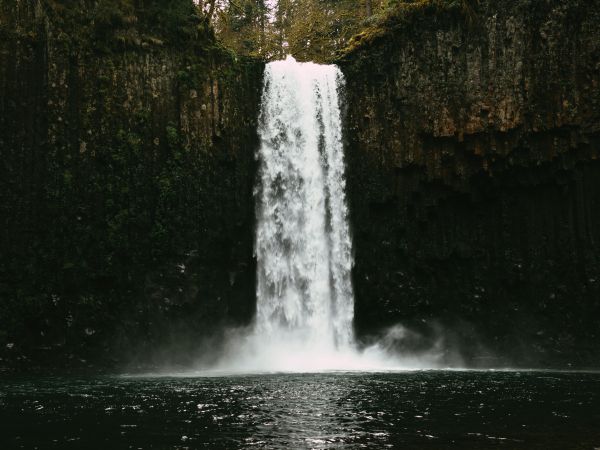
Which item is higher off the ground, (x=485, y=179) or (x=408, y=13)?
(x=408, y=13)

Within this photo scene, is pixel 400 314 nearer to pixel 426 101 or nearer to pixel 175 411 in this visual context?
pixel 426 101

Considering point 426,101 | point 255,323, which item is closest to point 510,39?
point 426,101

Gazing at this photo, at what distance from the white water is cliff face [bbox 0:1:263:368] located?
698 millimetres

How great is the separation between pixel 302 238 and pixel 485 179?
673 centimetres

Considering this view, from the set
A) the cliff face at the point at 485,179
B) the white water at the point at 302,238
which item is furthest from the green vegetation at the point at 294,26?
the cliff face at the point at 485,179

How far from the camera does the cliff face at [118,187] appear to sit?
17.8 m

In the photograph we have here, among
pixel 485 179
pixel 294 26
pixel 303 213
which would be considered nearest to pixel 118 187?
pixel 303 213

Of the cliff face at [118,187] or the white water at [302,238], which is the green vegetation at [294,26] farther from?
the cliff face at [118,187]

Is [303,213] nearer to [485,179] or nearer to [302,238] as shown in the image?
[302,238]

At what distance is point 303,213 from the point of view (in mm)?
21625

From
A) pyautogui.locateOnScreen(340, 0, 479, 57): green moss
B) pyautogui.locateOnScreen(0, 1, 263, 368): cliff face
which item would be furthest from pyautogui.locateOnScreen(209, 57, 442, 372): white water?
pyautogui.locateOnScreen(340, 0, 479, 57): green moss

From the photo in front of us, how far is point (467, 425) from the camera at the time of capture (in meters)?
8.31

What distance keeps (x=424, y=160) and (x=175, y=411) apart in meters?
14.4

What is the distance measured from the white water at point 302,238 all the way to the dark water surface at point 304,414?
5920 mm
